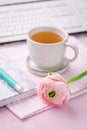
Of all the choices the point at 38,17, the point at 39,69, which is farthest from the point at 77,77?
the point at 38,17

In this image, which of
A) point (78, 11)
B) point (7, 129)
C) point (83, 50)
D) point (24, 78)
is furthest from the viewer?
point (78, 11)

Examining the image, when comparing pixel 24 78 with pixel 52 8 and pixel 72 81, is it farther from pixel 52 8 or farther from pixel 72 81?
pixel 52 8

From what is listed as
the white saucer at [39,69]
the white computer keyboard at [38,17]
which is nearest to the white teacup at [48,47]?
the white saucer at [39,69]

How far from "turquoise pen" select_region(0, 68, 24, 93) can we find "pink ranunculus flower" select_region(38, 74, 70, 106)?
4cm

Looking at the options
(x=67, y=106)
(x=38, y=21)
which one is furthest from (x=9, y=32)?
(x=67, y=106)

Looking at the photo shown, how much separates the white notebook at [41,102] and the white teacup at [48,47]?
0.03 metres

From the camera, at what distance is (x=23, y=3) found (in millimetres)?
943

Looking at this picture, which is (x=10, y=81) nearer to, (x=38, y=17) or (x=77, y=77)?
(x=77, y=77)

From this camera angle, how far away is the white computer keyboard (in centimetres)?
83

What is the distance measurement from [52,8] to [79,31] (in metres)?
0.13

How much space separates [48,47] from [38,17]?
0.87 ft

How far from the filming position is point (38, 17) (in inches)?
35.0

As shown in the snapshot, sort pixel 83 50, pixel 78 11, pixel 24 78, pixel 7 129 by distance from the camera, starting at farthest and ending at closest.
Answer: pixel 78 11 → pixel 83 50 → pixel 24 78 → pixel 7 129

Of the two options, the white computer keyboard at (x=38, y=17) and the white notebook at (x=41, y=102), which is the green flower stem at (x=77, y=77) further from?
the white computer keyboard at (x=38, y=17)
